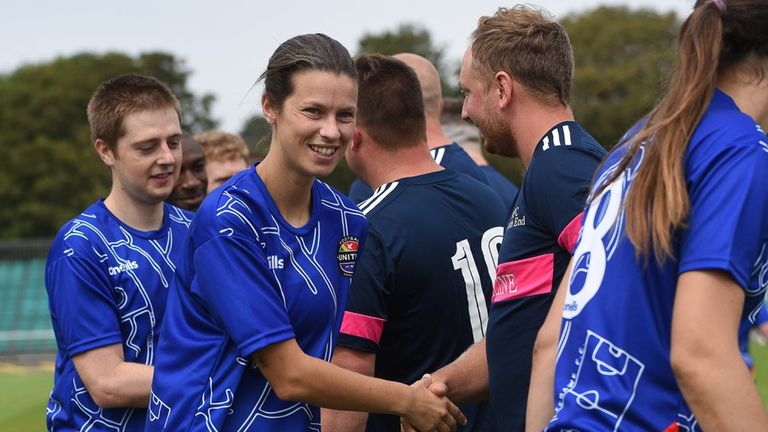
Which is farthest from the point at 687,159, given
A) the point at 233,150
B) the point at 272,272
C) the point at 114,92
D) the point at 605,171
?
the point at 233,150

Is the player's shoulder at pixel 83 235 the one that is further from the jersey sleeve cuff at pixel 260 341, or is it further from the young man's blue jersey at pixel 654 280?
the young man's blue jersey at pixel 654 280

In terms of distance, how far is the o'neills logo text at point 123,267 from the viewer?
444cm

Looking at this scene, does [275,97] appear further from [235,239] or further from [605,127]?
[605,127]

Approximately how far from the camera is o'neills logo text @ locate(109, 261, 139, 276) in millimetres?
4438

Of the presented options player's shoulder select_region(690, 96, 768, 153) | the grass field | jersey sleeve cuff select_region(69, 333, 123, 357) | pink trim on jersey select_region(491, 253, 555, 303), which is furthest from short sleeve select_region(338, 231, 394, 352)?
the grass field

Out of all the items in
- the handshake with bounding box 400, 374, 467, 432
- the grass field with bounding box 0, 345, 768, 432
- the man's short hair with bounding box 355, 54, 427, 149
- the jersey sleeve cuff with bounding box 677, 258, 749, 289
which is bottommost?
the grass field with bounding box 0, 345, 768, 432

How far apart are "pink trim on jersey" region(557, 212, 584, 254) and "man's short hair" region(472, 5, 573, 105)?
2.27 feet

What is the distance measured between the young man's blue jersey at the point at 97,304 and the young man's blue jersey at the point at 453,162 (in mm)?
1901

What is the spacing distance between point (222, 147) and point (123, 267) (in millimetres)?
3125

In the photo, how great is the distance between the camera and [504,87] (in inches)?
153

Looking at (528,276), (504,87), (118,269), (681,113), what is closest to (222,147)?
(118,269)

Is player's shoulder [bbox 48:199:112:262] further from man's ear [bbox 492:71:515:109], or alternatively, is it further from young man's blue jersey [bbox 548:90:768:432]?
young man's blue jersey [bbox 548:90:768:432]

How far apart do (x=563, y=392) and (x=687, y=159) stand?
0.66 meters

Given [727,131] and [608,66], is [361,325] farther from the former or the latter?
[608,66]
